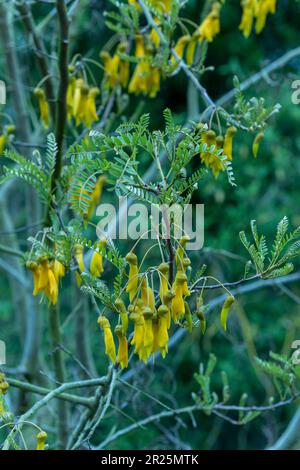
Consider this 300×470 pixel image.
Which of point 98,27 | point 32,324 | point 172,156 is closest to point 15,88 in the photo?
point 32,324

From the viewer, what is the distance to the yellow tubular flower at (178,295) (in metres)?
1.23

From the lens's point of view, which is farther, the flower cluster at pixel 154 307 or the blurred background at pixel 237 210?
the blurred background at pixel 237 210

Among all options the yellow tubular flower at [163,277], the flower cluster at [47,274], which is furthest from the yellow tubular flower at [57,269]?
the yellow tubular flower at [163,277]

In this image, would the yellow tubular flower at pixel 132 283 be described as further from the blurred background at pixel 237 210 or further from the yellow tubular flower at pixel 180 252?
the blurred background at pixel 237 210

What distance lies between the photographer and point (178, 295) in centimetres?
123

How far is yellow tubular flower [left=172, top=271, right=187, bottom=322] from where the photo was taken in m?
1.23

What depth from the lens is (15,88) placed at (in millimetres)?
2854

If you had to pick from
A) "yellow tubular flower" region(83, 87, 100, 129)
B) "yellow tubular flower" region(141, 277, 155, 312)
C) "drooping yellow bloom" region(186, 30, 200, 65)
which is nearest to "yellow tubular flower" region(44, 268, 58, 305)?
"yellow tubular flower" region(141, 277, 155, 312)

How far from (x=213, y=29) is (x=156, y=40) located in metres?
0.16

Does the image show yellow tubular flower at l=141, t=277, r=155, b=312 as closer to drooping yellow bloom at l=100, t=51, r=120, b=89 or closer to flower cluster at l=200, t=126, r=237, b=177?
flower cluster at l=200, t=126, r=237, b=177

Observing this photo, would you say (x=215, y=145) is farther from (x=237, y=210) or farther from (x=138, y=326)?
(x=237, y=210)

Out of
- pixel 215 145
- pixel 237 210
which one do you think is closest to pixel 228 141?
pixel 215 145

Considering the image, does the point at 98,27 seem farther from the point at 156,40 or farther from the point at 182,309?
the point at 182,309

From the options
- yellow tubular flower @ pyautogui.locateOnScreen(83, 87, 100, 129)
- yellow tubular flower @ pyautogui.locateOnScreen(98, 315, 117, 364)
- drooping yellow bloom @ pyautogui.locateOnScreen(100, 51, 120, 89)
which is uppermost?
drooping yellow bloom @ pyautogui.locateOnScreen(100, 51, 120, 89)
